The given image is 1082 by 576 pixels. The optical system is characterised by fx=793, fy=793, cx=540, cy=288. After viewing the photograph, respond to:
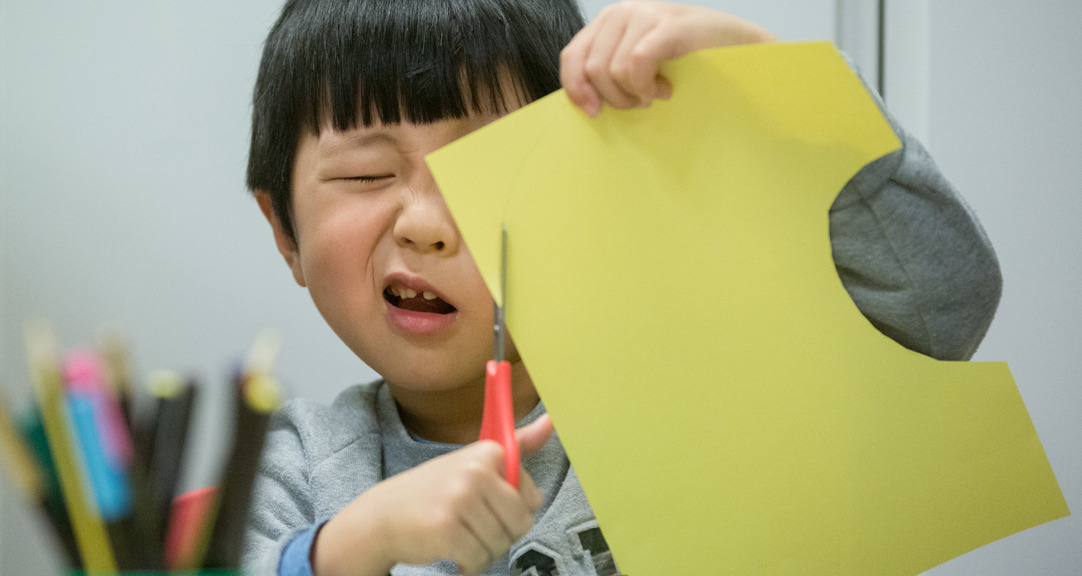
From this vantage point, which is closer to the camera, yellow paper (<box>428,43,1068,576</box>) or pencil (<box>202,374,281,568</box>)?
pencil (<box>202,374,281,568</box>)

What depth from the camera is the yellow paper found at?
0.36 metres

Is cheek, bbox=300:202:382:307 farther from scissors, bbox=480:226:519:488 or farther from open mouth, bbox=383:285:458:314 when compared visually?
scissors, bbox=480:226:519:488

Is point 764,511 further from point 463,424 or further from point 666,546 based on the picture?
point 463,424

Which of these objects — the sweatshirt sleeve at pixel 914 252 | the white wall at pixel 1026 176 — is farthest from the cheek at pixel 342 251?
the white wall at pixel 1026 176

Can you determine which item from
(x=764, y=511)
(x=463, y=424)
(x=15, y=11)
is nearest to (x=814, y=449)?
(x=764, y=511)

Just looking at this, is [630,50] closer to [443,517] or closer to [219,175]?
[443,517]

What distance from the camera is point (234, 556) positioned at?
0.74 ft


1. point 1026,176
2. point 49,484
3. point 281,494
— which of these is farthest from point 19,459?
point 1026,176

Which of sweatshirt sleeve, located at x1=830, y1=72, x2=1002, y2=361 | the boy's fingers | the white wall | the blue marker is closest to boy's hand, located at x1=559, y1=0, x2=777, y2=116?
the boy's fingers

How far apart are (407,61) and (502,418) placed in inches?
10.6

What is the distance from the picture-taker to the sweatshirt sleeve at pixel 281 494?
1.74ft

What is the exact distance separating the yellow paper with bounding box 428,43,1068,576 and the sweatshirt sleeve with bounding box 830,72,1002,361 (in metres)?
0.04

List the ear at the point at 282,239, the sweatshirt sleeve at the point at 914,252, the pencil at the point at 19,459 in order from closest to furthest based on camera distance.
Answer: the pencil at the point at 19,459 → the sweatshirt sleeve at the point at 914,252 → the ear at the point at 282,239

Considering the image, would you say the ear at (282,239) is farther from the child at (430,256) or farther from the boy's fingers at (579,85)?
the boy's fingers at (579,85)
